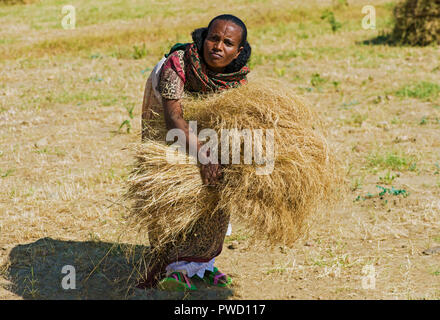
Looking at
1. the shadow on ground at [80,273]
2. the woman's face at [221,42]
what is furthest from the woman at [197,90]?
the shadow on ground at [80,273]

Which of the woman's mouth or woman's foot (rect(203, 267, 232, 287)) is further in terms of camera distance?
woman's foot (rect(203, 267, 232, 287))

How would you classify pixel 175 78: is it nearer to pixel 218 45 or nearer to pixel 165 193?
pixel 218 45

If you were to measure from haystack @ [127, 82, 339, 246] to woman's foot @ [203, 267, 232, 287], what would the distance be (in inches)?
22.6

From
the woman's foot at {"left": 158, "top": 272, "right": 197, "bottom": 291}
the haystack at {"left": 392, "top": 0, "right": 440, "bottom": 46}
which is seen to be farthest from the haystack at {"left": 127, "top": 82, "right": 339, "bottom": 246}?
the haystack at {"left": 392, "top": 0, "right": 440, "bottom": 46}

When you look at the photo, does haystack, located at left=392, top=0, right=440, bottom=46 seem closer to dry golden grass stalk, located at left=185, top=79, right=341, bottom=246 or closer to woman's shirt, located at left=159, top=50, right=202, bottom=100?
dry golden grass stalk, located at left=185, top=79, right=341, bottom=246

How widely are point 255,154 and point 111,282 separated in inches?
55.3

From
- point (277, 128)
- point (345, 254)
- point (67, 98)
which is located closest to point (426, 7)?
point (67, 98)

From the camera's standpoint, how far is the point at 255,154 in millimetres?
3166

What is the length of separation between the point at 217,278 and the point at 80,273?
3.10ft

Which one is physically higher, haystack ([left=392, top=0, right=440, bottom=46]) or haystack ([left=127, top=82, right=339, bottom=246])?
haystack ([left=392, top=0, right=440, bottom=46])

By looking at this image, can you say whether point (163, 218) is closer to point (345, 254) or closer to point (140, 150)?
point (140, 150)

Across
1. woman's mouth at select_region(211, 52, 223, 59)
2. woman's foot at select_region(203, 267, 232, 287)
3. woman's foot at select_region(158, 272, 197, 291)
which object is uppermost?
woman's mouth at select_region(211, 52, 223, 59)

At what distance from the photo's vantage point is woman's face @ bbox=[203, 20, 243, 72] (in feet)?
10.8

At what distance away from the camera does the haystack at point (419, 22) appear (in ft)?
37.8
